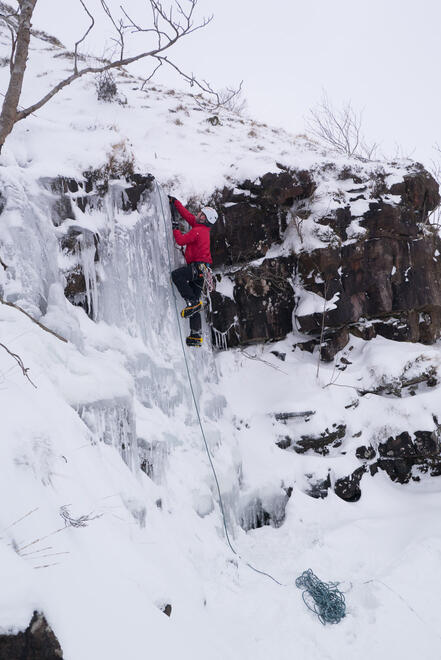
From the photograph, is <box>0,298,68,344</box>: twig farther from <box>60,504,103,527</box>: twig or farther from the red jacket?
the red jacket

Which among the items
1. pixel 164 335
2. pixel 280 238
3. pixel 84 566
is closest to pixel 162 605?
pixel 84 566

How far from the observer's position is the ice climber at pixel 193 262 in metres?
5.63

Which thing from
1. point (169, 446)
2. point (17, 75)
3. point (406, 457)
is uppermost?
point (17, 75)

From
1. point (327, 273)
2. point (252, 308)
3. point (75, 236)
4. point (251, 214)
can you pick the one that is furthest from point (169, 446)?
point (251, 214)

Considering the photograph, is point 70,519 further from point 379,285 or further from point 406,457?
point 379,285

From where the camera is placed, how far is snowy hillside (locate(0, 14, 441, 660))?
2.15 metres

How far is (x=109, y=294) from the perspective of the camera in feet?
16.5

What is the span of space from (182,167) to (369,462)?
17.1 feet

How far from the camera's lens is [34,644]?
1.48 m

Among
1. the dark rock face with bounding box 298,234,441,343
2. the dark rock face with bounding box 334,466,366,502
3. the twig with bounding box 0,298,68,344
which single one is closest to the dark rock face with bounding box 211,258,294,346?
the dark rock face with bounding box 298,234,441,343

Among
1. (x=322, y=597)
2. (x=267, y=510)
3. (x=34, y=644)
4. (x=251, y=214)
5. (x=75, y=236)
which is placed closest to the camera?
(x=34, y=644)

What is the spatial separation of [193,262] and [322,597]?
3984mm

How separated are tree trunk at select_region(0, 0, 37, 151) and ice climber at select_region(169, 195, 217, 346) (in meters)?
2.38

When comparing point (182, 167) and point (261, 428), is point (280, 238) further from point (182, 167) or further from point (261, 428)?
point (261, 428)
